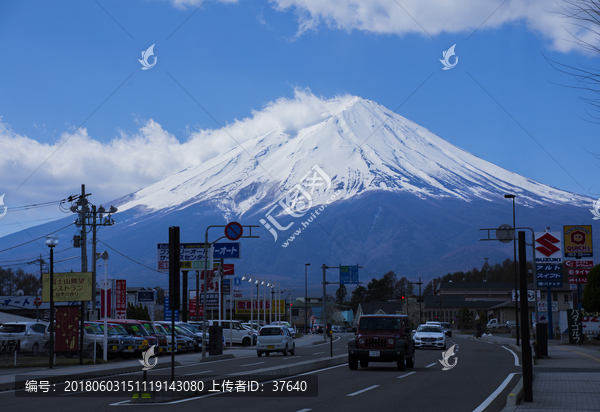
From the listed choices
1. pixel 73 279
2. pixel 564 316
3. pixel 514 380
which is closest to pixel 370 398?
pixel 514 380

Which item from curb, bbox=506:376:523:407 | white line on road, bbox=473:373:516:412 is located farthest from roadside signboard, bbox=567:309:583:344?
curb, bbox=506:376:523:407

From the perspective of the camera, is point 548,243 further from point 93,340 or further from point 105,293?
point 93,340

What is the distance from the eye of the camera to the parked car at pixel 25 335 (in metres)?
33.4

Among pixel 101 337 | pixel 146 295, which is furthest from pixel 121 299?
pixel 101 337

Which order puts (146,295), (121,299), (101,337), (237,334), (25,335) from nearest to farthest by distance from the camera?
(101,337) < (25,335) < (237,334) < (121,299) < (146,295)

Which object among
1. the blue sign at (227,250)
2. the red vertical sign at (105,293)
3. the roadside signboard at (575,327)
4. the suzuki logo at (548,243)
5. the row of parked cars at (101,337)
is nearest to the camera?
the red vertical sign at (105,293)

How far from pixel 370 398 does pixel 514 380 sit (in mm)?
6622

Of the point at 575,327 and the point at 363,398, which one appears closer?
the point at 363,398

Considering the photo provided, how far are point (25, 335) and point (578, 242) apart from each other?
38.4 meters

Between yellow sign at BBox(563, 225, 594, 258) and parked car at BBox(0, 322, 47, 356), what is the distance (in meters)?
36.7

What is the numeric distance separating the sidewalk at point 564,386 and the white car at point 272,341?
44.7ft

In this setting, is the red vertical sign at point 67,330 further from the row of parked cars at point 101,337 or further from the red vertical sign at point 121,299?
the red vertical sign at point 121,299

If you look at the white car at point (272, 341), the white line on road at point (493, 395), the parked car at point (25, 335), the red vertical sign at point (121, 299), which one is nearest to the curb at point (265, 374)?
the white line on road at point (493, 395)

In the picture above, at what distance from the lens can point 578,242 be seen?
1989 inches
